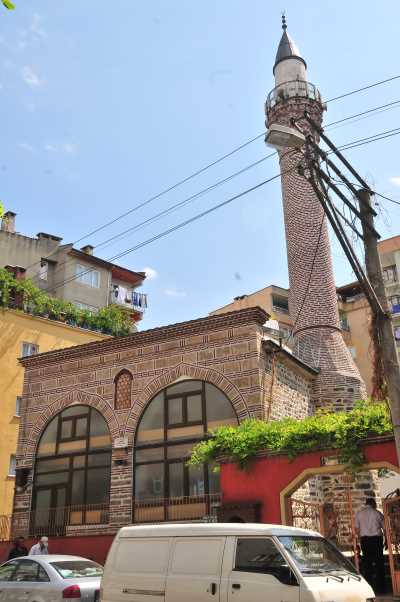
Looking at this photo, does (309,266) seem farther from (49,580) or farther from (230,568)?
(230,568)

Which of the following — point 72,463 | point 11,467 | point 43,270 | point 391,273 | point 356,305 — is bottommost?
point 72,463


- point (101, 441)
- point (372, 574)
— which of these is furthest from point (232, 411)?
point (372, 574)

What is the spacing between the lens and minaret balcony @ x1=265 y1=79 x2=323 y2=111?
970 inches

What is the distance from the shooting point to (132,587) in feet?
24.7

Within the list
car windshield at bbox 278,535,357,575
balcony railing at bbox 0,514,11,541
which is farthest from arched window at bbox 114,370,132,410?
car windshield at bbox 278,535,357,575

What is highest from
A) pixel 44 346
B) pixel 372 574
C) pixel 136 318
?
pixel 136 318

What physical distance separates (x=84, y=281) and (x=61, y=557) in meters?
25.2

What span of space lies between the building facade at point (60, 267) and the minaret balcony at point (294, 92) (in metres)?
13.1

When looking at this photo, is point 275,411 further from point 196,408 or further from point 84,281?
point 84,281

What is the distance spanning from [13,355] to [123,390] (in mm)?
9681

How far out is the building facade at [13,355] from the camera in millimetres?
24078

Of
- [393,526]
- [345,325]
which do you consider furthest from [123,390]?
[345,325]

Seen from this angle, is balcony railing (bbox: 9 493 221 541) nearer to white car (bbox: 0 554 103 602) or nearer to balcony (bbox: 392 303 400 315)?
white car (bbox: 0 554 103 602)

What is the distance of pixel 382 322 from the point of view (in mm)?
9188
